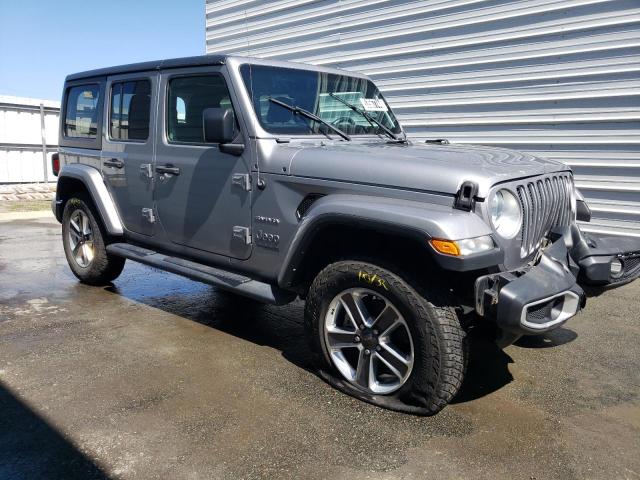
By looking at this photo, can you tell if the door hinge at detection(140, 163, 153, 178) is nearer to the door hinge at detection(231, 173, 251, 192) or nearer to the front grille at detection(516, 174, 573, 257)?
the door hinge at detection(231, 173, 251, 192)

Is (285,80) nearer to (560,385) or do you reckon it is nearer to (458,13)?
(560,385)

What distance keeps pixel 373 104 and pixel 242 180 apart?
4.65ft

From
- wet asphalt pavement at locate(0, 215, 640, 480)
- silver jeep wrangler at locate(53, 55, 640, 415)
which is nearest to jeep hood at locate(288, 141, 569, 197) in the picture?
silver jeep wrangler at locate(53, 55, 640, 415)

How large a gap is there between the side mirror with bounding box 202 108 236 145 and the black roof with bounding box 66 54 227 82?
0.51 metres

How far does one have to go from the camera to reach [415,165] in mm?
2922

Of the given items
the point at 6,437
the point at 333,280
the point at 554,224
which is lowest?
the point at 6,437

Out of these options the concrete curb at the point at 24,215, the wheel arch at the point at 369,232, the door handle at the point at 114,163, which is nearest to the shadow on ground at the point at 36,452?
the wheel arch at the point at 369,232

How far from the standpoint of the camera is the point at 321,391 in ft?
10.7

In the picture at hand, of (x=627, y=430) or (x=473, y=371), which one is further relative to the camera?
(x=473, y=371)

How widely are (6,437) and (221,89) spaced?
244 cm

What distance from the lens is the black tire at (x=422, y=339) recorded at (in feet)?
9.14

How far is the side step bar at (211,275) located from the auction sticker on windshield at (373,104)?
166cm

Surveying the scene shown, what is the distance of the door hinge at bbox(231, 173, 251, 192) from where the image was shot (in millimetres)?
3598

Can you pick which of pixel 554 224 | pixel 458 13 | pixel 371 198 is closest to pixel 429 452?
pixel 371 198
